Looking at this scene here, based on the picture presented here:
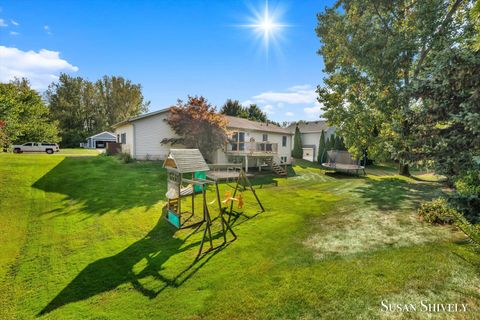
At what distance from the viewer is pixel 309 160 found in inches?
1346

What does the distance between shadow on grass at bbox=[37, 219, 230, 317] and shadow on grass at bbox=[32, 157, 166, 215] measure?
3.80m

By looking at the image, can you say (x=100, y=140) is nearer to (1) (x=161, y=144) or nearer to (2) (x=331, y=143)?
(1) (x=161, y=144)

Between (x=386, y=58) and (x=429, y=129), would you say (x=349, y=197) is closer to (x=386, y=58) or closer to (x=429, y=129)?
(x=429, y=129)

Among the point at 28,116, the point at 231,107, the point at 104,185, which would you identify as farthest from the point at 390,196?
the point at 28,116

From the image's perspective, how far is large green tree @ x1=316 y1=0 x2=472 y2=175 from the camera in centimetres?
1331

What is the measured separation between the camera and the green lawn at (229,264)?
364 centimetres

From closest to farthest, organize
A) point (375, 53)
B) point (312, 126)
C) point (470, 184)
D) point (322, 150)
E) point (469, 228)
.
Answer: point (469, 228) → point (470, 184) → point (375, 53) → point (322, 150) → point (312, 126)

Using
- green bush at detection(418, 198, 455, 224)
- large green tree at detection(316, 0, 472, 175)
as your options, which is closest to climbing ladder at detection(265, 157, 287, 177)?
large green tree at detection(316, 0, 472, 175)

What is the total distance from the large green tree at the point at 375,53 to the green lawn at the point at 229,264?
697 cm

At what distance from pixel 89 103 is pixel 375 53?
59.6m

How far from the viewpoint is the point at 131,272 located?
476 cm

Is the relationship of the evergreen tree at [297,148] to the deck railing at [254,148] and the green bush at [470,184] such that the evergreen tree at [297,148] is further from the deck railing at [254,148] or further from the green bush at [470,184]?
the green bush at [470,184]

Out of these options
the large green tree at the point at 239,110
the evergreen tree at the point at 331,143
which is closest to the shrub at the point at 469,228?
the evergreen tree at the point at 331,143

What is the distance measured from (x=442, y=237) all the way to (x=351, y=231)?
2375mm
